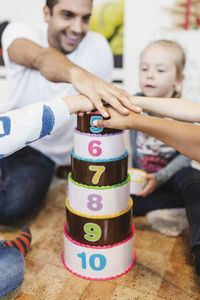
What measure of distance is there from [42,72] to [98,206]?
0.58 m

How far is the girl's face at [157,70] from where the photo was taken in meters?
1.30

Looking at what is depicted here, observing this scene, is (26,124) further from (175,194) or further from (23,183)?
(175,194)

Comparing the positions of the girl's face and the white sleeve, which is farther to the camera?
the girl's face

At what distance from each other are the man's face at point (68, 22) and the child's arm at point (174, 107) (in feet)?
1.74

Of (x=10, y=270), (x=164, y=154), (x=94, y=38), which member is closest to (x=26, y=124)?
(x=10, y=270)

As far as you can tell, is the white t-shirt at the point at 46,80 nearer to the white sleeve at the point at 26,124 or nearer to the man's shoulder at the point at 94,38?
the man's shoulder at the point at 94,38

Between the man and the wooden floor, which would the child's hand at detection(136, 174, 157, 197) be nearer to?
the wooden floor

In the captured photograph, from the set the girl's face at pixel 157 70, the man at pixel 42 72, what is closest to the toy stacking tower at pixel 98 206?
the man at pixel 42 72

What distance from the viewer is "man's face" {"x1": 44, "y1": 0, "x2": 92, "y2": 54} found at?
132cm

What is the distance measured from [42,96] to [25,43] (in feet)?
0.77

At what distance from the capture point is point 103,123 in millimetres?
874

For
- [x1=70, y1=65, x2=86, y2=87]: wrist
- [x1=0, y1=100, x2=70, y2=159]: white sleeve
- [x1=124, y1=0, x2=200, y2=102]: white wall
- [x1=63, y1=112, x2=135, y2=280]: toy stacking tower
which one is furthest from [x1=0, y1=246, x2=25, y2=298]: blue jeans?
[x1=124, y1=0, x2=200, y2=102]: white wall

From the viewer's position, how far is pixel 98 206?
0.93m

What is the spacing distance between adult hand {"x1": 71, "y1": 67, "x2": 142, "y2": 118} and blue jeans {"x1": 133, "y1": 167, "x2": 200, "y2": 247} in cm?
44
